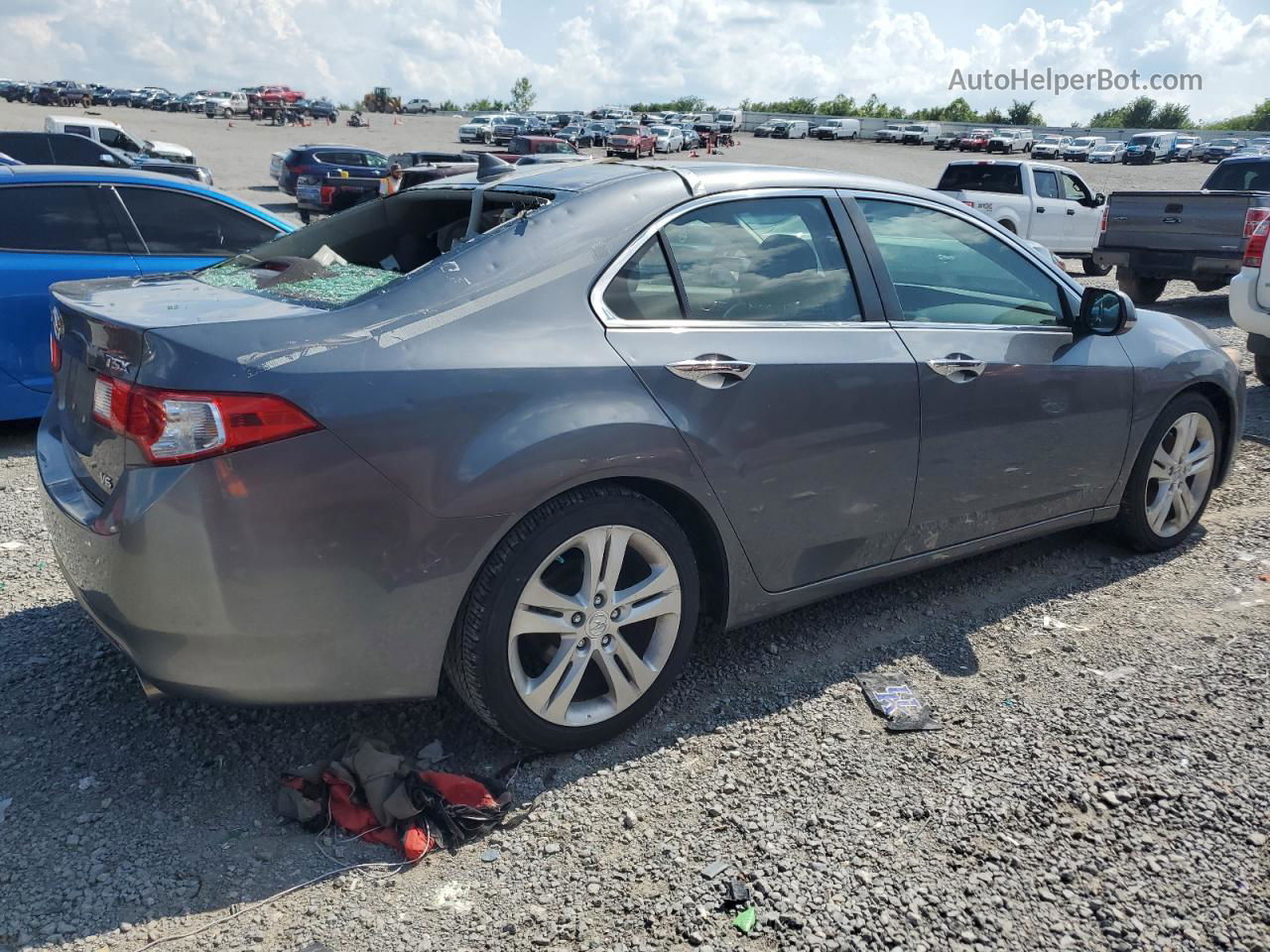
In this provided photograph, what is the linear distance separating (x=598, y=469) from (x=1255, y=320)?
6636 mm

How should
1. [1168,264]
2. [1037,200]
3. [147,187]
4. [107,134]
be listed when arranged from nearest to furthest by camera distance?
[147,187] < [1168,264] < [1037,200] < [107,134]


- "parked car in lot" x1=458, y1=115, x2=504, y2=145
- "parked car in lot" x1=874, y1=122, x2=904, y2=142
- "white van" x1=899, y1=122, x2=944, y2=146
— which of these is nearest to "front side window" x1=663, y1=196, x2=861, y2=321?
"parked car in lot" x1=458, y1=115, x2=504, y2=145

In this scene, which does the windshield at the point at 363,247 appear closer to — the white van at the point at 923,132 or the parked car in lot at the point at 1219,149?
the parked car in lot at the point at 1219,149

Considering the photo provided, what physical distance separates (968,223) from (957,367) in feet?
2.43

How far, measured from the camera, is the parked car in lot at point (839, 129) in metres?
74.9

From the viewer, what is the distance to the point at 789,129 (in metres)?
75.2

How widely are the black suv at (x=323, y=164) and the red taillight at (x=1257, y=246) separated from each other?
20192 millimetres

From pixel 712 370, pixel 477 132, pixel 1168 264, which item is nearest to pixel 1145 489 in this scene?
pixel 712 370

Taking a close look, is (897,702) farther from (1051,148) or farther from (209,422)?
(1051,148)

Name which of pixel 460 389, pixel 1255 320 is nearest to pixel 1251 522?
pixel 1255 320

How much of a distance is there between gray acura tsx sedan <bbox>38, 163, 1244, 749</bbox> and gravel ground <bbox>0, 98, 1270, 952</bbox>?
12.6 inches

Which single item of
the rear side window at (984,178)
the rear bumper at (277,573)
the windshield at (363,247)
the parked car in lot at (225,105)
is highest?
Answer: the windshield at (363,247)

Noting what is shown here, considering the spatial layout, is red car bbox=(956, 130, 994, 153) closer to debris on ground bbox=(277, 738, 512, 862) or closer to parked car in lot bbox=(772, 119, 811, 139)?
parked car in lot bbox=(772, 119, 811, 139)

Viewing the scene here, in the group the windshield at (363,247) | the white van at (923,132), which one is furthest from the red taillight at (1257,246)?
the white van at (923,132)
